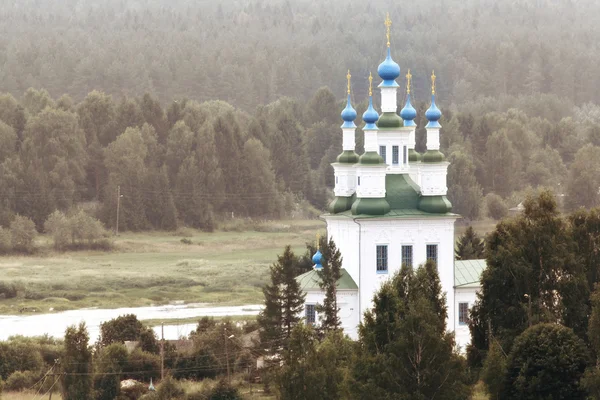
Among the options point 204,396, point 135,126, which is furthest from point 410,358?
point 135,126

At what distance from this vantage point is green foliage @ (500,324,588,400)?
28.0 meters

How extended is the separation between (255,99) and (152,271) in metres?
52.4

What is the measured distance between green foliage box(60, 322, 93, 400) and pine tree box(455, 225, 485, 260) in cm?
1471

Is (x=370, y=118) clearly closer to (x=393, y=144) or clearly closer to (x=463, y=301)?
(x=393, y=144)

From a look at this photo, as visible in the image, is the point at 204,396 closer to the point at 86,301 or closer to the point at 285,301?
the point at 285,301

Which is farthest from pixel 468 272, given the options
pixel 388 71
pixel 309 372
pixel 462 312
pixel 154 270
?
pixel 154 270

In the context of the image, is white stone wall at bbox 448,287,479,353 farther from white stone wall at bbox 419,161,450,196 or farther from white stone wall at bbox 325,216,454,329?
white stone wall at bbox 419,161,450,196

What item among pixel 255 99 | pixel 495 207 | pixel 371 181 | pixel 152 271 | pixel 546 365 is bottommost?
pixel 546 365

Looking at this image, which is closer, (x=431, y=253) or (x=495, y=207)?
(x=431, y=253)

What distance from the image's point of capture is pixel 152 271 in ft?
192

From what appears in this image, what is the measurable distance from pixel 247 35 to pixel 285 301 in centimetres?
9844

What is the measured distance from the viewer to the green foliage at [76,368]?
32.0 meters

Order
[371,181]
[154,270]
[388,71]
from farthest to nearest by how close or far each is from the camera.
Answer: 1. [154,270]
2. [388,71]
3. [371,181]

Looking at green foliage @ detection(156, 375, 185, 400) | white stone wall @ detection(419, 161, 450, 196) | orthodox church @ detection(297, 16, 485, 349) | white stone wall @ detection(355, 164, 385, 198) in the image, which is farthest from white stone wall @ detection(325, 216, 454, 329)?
green foliage @ detection(156, 375, 185, 400)
